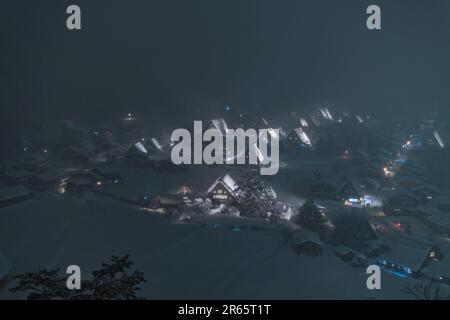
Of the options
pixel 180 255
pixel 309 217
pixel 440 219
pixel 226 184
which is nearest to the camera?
pixel 180 255

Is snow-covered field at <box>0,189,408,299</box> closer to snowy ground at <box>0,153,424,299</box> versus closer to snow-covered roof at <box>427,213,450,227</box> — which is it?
snowy ground at <box>0,153,424,299</box>

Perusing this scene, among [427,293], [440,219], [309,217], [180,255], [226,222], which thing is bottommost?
[427,293]

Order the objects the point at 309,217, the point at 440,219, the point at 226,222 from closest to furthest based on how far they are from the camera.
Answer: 1. the point at 226,222
2. the point at 309,217
3. the point at 440,219

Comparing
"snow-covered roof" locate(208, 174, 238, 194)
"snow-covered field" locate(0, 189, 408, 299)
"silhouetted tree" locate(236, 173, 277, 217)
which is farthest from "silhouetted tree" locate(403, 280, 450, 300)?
"snow-covered roof" locate(208, 174, 238, 194)

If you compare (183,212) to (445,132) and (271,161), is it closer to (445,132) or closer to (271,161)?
(271,161)

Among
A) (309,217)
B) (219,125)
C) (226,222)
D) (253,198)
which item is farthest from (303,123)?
(226,222)

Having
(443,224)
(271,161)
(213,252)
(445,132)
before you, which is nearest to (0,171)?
(213,252)

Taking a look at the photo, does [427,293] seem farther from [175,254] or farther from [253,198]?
[175,254]
